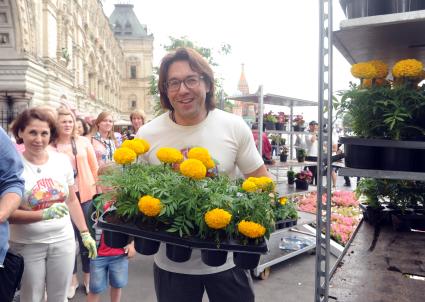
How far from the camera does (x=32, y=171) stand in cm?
266

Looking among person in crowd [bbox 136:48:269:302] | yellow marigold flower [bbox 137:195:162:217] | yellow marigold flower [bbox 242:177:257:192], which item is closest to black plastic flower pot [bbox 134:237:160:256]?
yellow marigold flower [bbox 137:195:162:217]

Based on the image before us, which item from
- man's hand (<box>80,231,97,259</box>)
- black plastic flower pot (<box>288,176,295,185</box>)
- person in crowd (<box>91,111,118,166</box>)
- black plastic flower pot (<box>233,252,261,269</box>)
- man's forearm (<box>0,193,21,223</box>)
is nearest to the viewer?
black plastic flower pot (<box>233,252,261,269</box>)

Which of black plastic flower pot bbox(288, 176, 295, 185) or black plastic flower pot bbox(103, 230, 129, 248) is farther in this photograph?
black plastic flower pot bbox(288, 176, 295, 185)

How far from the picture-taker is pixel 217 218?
53.7 inches

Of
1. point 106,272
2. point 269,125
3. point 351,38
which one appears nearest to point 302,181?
point 269,125

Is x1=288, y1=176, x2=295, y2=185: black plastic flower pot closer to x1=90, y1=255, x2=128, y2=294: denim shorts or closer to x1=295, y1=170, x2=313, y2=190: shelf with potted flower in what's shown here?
x1=295, y1=170, x2=313, y2=190: shelf with potted flower

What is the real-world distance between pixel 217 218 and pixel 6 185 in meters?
1.46

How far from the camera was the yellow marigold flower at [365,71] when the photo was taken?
1.72m

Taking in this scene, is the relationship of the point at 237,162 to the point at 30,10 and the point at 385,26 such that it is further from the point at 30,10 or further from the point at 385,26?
the point at 30,10

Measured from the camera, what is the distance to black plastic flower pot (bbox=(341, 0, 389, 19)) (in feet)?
5.87

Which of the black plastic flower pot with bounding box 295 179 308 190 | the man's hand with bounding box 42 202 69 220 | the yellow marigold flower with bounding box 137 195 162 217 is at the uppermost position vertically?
the yellow marigold flower with bounding box 137 195 162 217

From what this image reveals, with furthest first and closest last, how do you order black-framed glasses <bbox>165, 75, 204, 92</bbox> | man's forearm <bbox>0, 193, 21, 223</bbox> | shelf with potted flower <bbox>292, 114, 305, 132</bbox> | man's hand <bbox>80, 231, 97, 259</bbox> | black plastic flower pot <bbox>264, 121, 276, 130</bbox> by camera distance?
shelf with potted flower <bbox>292, 114, 305, 132</bbox> → black plastic flower pot <bbox>264, 121, 276, 130</bbox> → man's hand <bbox>80, 231, 97, 259</bbox> → man's forearm <bbox>0, 193, 21, 223</bbox> → black-framed glasses <bbox>165, 75, 204, 92</bbox>

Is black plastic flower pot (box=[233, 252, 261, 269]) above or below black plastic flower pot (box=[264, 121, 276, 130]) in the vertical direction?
below

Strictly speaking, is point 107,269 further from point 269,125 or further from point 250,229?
point 269,125
